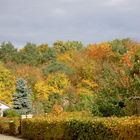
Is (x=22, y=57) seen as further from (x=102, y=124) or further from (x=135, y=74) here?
(x=102, y=124)

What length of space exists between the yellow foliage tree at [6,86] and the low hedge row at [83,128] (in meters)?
40.6

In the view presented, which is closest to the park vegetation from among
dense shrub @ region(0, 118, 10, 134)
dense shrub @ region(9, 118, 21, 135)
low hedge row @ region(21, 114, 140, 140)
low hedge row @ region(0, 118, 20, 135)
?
low hedge row @ region(21, 114, 140, 140)

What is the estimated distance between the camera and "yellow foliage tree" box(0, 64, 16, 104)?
241ft

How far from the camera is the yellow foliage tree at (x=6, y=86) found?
73.6 metres

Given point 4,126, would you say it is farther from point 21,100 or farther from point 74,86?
point 74,86

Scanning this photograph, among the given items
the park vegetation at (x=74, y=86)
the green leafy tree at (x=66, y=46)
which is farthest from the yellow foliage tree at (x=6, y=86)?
the green leafy tree at (x=66, y=46)

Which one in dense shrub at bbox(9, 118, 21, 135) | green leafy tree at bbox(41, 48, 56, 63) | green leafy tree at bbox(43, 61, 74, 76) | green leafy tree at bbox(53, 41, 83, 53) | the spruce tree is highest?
green leafy tree at bbox(53, 41, 83, 53)

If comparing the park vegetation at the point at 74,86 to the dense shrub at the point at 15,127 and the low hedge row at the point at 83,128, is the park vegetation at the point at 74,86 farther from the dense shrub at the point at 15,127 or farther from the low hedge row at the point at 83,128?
the dense shrub at the point at 15,127

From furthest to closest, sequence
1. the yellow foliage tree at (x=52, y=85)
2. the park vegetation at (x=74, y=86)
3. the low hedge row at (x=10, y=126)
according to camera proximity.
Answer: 1. the yellow foliage tree at (x=52, y=85)
2. the low hedge row at (x=10, y=126)
3. the park vegetation at (x=74, y=86)

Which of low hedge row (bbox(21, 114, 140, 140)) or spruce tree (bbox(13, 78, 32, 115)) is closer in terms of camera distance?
low hedge row (bbox(21, 114, 140, 140))

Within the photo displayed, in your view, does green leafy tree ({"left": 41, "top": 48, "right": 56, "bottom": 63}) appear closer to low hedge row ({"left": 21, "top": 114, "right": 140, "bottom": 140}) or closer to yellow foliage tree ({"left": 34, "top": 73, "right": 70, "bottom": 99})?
yellow foliage tree ({"left": 34, "top": 73, "right": 70, "bottom": 99})

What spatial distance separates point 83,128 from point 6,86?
54139mm

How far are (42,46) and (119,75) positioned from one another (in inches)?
2791

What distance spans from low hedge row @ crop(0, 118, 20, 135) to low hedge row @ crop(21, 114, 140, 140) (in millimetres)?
4164
